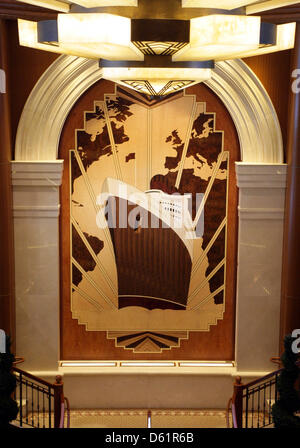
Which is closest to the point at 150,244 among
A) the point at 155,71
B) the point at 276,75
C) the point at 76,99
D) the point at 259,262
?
the point at 259,262

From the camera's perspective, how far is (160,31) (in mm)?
1804

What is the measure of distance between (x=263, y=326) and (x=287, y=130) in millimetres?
2328

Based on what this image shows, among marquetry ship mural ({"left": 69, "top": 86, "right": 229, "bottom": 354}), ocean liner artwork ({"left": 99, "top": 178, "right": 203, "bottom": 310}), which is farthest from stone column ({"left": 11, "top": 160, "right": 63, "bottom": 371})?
ocean liner artwork ({"left": 99, "top": 178, "right": 203, "bottom": 310})

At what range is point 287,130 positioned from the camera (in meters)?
6.09

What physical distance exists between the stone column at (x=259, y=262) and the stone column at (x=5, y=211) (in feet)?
8.56

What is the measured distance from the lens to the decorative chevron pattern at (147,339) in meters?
6.65

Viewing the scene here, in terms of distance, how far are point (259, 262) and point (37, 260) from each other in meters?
2.62

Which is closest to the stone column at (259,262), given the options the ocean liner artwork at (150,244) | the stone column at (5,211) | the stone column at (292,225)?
the stone column at (292,225)

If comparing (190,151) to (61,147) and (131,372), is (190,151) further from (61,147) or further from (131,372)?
(131,372)

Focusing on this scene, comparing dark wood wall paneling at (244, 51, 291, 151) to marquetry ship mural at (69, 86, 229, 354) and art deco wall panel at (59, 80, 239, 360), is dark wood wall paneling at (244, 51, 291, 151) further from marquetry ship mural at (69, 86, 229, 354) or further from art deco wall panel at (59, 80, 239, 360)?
marquetry ship mural at (69, 86, 229, 354)

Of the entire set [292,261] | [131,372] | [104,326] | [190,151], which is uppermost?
[190,151]

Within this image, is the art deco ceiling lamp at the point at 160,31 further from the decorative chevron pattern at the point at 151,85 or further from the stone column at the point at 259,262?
the stone column at the point at 259,262
